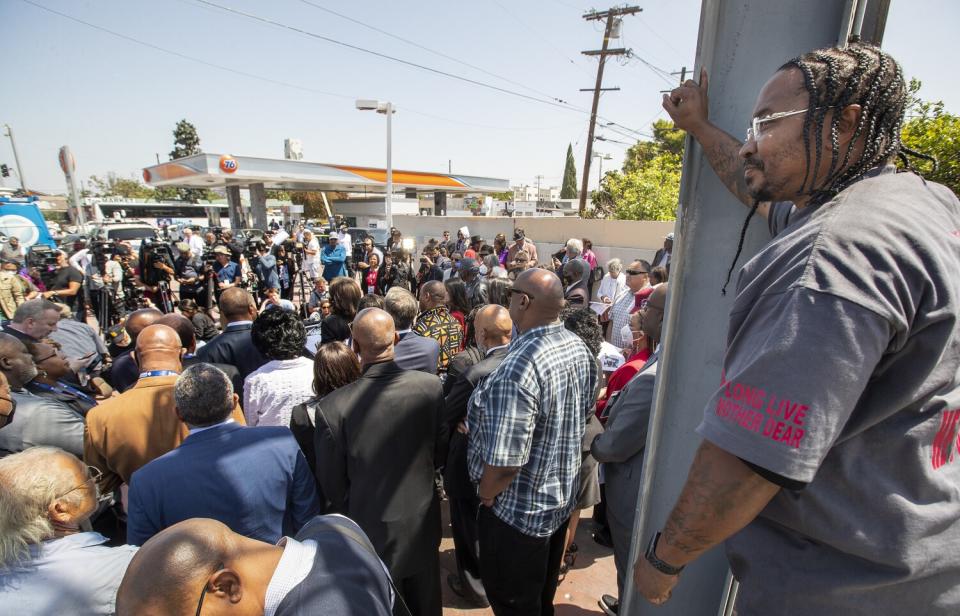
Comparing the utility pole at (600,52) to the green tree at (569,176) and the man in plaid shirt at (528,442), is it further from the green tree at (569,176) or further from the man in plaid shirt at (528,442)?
the green tree at (569,176)

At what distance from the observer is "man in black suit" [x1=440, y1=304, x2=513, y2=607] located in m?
2.68

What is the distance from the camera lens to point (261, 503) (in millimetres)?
2035

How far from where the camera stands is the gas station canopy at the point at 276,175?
19.1 meters

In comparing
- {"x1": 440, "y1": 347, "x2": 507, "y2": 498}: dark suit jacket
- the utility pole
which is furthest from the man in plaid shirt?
the utility pole

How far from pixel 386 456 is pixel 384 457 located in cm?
1

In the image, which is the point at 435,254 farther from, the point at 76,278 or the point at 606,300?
the point at 76,278

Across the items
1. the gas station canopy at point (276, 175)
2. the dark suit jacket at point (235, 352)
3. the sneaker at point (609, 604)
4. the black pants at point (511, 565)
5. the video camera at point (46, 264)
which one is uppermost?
the gas station canopy at point (276, 175)

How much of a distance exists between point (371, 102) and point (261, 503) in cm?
1309

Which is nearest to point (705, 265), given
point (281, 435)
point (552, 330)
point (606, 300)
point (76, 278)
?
point (552, 330)

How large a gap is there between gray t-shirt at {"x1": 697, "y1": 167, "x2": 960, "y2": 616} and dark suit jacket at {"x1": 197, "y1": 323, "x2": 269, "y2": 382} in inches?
145

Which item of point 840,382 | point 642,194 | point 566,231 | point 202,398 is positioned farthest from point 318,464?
point 642,194

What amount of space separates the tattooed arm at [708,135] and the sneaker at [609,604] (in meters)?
2.69

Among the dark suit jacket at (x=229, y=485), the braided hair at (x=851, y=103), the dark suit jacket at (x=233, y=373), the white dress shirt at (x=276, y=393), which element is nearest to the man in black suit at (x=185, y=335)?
Result: the dark suit jacket at (x=233, y=373)

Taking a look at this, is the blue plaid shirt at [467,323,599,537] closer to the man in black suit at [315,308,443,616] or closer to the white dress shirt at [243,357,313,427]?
the man in black suit at [315,308,443,616]
